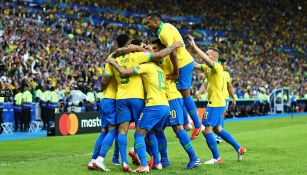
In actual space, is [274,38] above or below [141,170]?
above

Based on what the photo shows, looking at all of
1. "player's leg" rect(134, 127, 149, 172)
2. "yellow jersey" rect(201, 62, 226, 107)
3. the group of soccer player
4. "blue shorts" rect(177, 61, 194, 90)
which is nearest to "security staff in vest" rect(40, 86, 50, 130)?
the group of soccer player

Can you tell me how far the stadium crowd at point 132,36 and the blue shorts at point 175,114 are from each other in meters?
12.2

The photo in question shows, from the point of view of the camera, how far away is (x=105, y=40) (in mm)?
43562

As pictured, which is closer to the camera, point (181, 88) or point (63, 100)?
point (181, 88)

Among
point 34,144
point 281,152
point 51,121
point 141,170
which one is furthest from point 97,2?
point 141,170

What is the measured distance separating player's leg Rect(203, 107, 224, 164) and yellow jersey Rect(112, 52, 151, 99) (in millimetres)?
2235

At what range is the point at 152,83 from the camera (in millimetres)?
11148

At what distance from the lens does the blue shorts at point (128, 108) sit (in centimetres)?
1123

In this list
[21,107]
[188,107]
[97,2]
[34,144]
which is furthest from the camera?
[97,2]

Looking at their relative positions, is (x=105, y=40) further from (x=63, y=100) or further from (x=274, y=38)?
(x=274, y=38)

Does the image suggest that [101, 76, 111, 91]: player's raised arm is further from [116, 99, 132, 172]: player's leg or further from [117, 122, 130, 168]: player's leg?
[117, 122, 130, 168]: player's leg

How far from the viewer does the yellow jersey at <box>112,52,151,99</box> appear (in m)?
11.2

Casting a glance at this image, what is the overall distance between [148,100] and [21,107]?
16.2m

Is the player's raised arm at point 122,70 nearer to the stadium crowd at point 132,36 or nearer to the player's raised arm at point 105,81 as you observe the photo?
the player's raised arm at point 105,81
